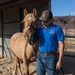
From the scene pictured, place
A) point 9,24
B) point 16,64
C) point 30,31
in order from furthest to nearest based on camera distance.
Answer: point 9,24 → point 16,64 → point 30,31

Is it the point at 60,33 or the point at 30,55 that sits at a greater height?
the point at 60,33

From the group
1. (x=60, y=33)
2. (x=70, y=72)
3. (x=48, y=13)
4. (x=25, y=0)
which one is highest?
(x=25, y=0)

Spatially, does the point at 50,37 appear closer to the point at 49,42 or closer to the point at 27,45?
the point at 49,42

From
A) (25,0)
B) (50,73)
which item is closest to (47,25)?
(50,73)

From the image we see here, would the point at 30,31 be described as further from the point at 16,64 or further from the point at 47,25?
the point at 16,64

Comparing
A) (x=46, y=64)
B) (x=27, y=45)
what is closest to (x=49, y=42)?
(x=46, y=64)

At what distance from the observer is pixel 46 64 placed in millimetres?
2955

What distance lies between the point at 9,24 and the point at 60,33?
21.2ft

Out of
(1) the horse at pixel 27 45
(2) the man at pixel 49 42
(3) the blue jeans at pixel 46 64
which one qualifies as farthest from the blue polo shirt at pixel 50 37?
(1) the horse at pixel 27 45

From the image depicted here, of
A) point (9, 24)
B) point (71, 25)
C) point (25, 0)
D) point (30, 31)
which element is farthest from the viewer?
point (71, 25)

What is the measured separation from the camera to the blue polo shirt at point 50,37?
2865 mm

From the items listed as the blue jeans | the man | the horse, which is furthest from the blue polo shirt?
the horse

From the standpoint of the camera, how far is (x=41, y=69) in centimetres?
301

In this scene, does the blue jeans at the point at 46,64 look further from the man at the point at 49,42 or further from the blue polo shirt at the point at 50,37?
the blue polo shirt at the point at 50,37
